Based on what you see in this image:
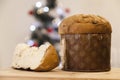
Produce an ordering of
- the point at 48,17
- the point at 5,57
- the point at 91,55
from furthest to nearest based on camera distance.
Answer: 1. the point at 5,57
2. the point at 48,17
3. the point at 91,55

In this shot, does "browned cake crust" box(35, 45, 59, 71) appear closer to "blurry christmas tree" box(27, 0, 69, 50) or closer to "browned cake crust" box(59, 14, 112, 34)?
"browned cake crust" box(59, 14, 112, 34)

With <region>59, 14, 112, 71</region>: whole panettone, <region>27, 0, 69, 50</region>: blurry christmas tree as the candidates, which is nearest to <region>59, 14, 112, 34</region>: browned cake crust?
<region>59, 14, 112, 71</region>: whole panettone

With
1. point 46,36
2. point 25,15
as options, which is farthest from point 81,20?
point 25,15

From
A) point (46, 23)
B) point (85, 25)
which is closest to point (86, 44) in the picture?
point (85, 25)

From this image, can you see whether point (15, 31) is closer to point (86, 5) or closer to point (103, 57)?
point (86, 5)

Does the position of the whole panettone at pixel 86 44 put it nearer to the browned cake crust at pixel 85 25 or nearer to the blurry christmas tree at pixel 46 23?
the browned cake crust at pixel 85 25

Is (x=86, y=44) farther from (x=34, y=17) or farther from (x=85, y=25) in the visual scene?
(x=34, y=17)

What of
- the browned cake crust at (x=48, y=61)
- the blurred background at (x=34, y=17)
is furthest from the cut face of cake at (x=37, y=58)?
→ the blurred background at (x=34, y=17)
